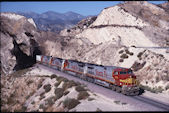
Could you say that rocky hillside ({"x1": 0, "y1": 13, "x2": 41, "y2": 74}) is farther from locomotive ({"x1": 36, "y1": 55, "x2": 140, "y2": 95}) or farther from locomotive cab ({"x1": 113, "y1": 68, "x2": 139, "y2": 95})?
locomotive cab ({"x1": 113, "y1": 68, "x2": 139, "y2": 95})

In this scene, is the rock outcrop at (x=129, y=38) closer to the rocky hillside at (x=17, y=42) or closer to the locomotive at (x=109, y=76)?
the locomotive at (x=109, y=76)

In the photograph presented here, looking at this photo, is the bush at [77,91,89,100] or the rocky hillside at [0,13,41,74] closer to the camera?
the bush at [77,91,89,100]

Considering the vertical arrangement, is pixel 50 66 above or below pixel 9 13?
below

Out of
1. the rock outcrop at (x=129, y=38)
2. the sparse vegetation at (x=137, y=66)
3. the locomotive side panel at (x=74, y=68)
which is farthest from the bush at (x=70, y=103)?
the sparse vegetation at (x=137, y=66)

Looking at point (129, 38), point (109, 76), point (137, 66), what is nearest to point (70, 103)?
point (109, 76)

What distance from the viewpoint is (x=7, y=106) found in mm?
35688

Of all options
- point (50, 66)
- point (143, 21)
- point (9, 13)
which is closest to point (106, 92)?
point (50, 66)

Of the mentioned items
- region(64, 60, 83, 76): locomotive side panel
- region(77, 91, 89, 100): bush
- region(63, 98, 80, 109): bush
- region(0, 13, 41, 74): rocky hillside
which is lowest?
region(63, 98, 80, 109): bush

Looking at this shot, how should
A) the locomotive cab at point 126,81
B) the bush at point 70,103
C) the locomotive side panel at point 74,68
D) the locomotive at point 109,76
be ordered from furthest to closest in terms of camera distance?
Answer: the locomotive side panel at point 74,68 < the locomotive at point 109,76 < the locomotive cab at point 126,81 < the bush at point 70,103

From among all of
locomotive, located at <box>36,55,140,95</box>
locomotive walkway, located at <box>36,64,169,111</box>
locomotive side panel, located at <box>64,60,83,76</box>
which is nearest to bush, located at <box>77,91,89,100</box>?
locomotive walkway, located at <box>36,64,169,111</box>

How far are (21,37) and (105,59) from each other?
104ft

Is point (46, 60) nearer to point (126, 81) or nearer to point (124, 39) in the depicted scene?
point (124, 39)

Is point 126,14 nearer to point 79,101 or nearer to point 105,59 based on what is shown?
point 105,59

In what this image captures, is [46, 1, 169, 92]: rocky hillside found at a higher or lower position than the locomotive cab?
higher
